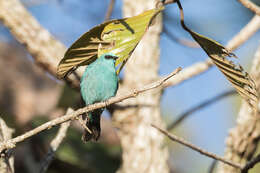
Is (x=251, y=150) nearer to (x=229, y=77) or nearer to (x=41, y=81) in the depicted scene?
(x=229, y=77)

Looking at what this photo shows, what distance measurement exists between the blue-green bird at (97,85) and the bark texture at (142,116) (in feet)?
0.49

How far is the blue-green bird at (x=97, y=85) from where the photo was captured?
155 inches

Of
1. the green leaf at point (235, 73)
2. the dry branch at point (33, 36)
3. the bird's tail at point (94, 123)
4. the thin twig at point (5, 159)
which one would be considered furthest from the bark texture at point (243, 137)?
the thin twig at point (5, 159)

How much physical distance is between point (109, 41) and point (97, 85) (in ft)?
5.63

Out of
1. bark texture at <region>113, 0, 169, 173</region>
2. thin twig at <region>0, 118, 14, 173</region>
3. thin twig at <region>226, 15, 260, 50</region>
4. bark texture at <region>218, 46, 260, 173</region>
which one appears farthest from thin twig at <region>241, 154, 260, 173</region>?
thin twig at <region>226, 15, 260, 50</region>

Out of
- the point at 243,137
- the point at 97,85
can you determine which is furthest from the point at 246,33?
the point at 97,85

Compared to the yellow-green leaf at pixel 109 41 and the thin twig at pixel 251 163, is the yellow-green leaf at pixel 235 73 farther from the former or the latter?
the thin twig at pixel 251 163

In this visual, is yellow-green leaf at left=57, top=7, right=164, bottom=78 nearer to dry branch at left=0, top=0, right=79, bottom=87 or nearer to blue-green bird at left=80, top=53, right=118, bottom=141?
dry branch at left=0, top=0, right=79, bottom=87

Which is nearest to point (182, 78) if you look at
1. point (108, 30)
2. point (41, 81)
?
point (108, 30)

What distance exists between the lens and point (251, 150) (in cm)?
327

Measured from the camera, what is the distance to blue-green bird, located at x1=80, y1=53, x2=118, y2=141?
3934 mm

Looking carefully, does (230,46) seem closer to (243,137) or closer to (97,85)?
(243,137)

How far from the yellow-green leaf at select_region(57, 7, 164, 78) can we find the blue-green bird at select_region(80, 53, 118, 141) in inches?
56.0

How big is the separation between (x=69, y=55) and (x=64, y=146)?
9.04 ft
